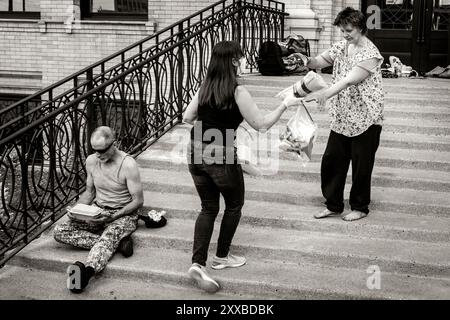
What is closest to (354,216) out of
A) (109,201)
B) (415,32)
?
(109,201)

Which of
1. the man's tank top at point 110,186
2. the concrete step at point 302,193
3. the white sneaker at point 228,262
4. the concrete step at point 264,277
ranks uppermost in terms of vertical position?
the man's tank top at point 110,186

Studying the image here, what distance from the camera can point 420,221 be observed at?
244 inches

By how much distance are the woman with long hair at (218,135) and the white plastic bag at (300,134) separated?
579 millimetres

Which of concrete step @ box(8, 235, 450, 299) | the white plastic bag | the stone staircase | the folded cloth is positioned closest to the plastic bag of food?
the stone staircase

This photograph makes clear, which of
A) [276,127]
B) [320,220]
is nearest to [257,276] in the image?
[320,220]

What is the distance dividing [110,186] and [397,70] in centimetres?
623

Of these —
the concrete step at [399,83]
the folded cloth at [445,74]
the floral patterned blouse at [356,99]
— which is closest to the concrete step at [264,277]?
the floral patterned blouse at [356,99]

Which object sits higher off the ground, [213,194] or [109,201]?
[213,194]

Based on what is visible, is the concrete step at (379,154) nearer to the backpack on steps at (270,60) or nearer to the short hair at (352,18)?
the short hair at (352,18)

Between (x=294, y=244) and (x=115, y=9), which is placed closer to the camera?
(x=294, y=244)

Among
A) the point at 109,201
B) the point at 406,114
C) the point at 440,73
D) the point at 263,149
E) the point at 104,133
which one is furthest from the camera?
the point at 440,73

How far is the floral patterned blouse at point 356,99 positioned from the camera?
19.6ft

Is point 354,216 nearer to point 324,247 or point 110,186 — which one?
point 324,247

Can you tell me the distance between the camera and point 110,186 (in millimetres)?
5941
